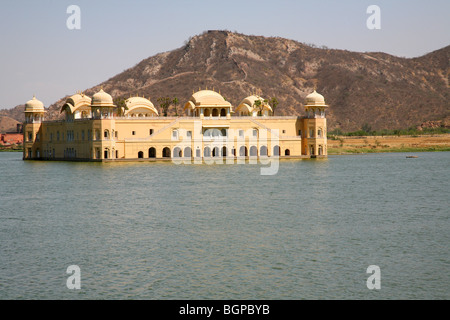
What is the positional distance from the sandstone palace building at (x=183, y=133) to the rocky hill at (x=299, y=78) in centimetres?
5307

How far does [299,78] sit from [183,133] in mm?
101681

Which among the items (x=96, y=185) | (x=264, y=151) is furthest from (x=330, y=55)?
(x=96, y=185)

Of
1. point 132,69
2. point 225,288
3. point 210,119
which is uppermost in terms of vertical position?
point 132,69

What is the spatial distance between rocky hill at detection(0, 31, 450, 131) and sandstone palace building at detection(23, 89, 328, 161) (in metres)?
53.1

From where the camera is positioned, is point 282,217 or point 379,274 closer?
point 379,274

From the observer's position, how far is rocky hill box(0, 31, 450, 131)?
137250mm

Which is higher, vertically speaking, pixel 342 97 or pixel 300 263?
pixel 342 97

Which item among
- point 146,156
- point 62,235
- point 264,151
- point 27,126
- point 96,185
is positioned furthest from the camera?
point 27,126

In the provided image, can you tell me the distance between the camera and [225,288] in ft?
48.4

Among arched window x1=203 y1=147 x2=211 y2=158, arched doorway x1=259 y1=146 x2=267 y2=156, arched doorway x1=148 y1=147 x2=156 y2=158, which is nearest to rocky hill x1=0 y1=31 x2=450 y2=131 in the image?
arched doorway x1=259 y1=146 x2=267 y2=156

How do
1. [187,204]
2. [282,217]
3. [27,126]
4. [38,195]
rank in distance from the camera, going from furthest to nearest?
[27,126] → [38,195] → [187,204] → [282,217]

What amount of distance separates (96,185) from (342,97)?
386ft

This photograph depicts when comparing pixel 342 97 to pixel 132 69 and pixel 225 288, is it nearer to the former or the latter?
pixel 132 69

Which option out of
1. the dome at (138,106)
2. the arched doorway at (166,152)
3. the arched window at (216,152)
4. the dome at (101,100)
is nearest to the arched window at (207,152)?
the arched window at (216,152)
